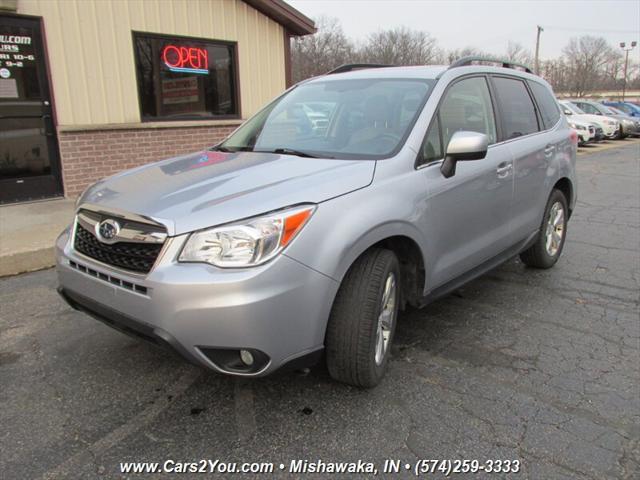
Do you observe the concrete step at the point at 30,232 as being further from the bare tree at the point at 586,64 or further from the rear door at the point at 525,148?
the bare tree at the point at 586,64

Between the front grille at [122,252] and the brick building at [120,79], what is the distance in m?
5.53

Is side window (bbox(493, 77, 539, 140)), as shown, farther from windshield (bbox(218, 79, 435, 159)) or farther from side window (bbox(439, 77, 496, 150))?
windshield (bbox(218, 79, 435, 159))

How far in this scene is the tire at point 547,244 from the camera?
4.73 meters

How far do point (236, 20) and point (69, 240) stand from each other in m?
7.55

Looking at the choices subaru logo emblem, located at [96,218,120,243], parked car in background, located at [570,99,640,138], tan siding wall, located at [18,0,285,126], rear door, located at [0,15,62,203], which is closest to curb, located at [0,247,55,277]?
rear door, located at [0,15,62,203]

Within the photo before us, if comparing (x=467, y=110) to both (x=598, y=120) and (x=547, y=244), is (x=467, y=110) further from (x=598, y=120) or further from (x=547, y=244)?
(x=598, y=120)

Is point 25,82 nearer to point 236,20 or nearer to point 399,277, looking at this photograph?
point 236,20

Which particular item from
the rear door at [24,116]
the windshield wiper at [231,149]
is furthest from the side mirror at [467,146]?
the rear door at [24,116]

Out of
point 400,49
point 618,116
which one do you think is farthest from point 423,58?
point 618,116

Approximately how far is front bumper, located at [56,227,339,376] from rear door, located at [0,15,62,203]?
5.95m

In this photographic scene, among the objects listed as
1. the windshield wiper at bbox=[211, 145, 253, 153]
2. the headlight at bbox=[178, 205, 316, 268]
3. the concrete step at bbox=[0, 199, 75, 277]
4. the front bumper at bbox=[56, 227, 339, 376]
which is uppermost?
the windshield wiper at bbox=[211, 145, 253, 153]

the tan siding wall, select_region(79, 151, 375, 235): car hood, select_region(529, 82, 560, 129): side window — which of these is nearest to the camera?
select_region(79, 151, 375, 235): car hood

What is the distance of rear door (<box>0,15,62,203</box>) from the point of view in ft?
23.3

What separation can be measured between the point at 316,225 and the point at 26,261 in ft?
13.0
